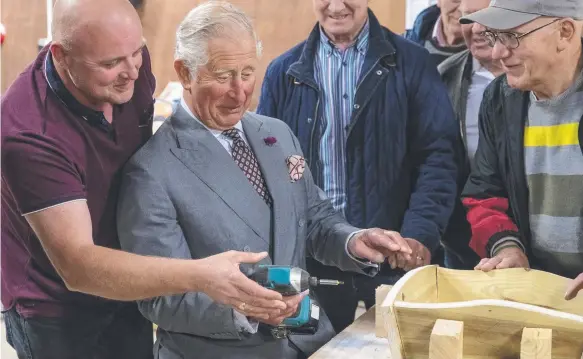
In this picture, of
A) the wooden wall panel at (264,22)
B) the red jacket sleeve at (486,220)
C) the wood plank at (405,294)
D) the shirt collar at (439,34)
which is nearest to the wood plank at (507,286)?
the wood plank at (405,294)

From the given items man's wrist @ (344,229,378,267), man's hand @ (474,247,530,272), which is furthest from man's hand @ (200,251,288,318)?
man's hand @ (474,247,530,272)

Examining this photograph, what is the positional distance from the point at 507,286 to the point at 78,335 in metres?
1.07

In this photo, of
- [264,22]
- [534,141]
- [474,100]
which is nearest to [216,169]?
[534,141]

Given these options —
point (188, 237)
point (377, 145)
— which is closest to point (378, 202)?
point (377, 145)

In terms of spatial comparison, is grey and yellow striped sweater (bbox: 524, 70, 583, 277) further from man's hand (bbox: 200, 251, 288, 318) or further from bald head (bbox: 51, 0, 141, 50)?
bald head (bbox: 51, 0, 141, 50)

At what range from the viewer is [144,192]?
5.71 ft

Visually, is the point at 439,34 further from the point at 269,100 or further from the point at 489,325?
the point at 489,325

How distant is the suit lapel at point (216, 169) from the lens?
5.93ft

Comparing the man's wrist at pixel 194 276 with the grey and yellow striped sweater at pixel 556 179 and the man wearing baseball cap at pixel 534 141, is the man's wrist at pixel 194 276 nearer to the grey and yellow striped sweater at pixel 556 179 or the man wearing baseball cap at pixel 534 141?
the man wearing baseball cap at pixel 534 141

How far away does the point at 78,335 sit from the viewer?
1.93 m

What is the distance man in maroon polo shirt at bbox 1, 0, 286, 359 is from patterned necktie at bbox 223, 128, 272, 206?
24cm

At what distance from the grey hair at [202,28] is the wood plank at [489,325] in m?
0.74

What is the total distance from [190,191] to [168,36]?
1.35 meters

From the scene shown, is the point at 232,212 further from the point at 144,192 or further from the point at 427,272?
the point at 427,272
